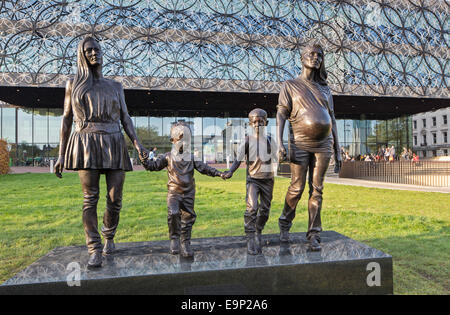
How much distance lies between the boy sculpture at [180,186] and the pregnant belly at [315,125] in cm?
→ 127

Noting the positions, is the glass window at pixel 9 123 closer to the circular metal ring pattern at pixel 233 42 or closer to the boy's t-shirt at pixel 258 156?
the circular metal ring pattern at pixel 233 42

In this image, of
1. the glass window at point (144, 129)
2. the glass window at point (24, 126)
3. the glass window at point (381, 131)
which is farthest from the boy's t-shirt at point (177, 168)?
the glass window at point (381, 131)

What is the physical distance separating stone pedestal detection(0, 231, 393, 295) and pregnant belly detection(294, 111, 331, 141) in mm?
1283

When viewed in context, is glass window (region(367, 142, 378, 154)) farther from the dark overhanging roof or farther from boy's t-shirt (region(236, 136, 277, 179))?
boy's t-shirt (region(236, 136, 277, 179))

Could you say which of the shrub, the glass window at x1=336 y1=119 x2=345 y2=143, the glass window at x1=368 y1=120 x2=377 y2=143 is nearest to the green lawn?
the shrub

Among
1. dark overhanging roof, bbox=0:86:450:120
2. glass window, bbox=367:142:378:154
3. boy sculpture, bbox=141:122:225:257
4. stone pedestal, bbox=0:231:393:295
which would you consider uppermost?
dark overhanging roof, bbox=0:86:450:120

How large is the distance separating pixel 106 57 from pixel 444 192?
75.2 ft

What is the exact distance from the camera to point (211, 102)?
3016 centimetres

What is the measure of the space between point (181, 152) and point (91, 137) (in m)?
0.91

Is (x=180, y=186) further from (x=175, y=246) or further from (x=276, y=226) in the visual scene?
(x=276, y=226)

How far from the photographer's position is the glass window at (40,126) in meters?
31.7

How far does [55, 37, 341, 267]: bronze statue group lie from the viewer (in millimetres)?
2941

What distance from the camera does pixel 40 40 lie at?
22188mm

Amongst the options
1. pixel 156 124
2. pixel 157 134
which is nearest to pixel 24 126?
pixel 156 124
